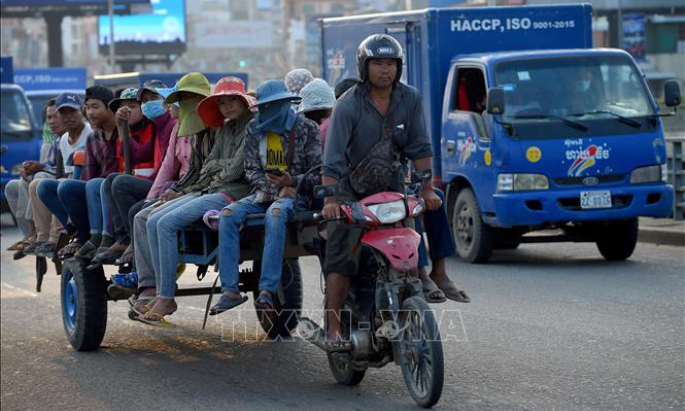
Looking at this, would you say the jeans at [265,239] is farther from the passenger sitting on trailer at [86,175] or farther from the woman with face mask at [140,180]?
the passenger sitting on trailer at [86,175]

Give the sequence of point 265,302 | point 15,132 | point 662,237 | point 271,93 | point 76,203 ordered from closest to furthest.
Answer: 1. point 265,302
2. point 271,93
3. point 76,203
4. point 662,237
5. point 15,132

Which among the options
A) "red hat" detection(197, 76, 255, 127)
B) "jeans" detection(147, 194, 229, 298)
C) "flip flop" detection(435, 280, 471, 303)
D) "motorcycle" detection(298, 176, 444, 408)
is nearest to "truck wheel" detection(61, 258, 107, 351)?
"jeans" detection(147, 194, 229, 298)

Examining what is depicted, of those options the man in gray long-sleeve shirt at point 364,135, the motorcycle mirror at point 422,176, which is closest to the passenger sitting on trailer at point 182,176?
the man in gray long-sleeve shirt at point 364,135

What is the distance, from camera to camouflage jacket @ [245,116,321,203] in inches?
304

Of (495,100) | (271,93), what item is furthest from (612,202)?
(271,93)

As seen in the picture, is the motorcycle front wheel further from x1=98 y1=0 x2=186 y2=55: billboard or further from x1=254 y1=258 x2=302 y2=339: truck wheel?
x1=98 y1=0 x2=186 y2=55: billboard

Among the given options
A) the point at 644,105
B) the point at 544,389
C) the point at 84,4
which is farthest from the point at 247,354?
the point at 84,4

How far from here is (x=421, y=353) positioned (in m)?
6.66

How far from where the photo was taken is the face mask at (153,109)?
9133 mm

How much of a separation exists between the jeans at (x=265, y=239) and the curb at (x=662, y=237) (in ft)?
27.2

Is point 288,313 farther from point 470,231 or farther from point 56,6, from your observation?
point 56,6

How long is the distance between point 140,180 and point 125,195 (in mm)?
144

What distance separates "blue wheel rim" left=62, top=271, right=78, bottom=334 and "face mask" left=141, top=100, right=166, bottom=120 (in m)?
1.38

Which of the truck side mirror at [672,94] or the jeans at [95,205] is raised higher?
the truck side mirror at [672,94]
